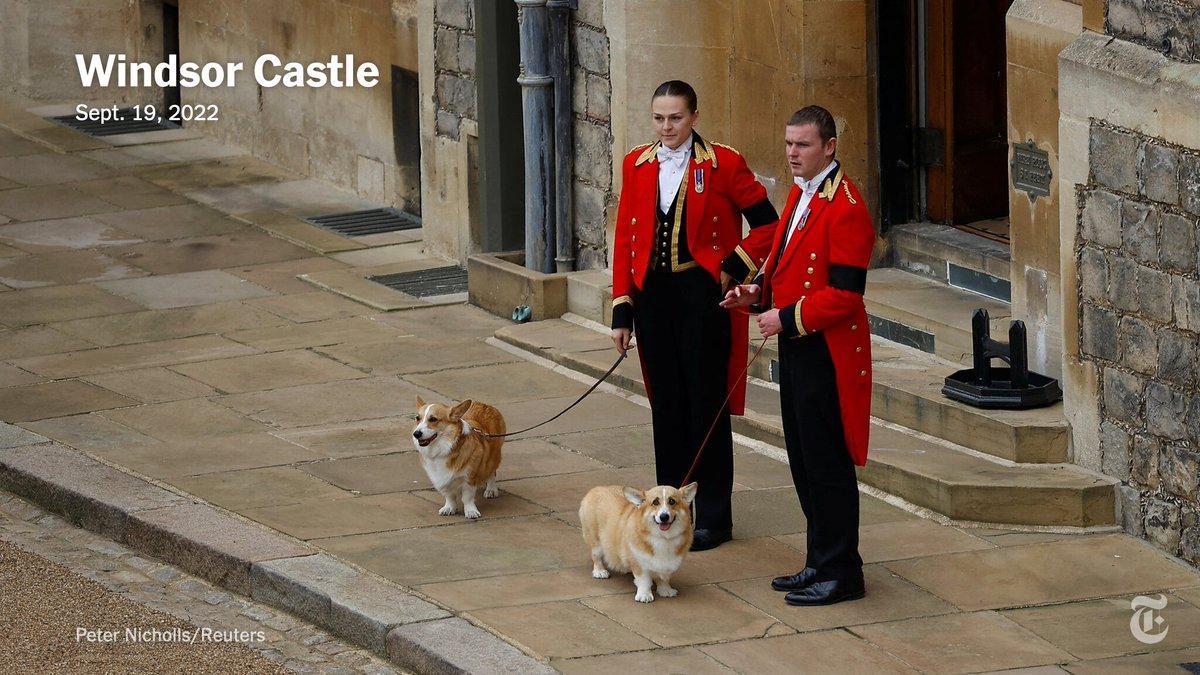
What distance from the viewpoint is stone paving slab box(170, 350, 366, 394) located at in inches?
456

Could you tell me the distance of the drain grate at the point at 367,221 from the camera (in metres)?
15.7

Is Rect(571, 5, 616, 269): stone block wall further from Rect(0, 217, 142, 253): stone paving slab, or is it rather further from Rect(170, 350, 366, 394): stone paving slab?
Rect(0, 217, 142, 253): stone paving slab

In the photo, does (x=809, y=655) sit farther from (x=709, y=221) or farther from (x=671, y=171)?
(x=671, y=171)

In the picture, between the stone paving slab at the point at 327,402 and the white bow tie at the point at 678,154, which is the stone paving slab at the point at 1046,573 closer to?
the white bow tie at the point at 678,154

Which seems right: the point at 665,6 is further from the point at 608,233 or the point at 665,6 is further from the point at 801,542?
the point at 801,542

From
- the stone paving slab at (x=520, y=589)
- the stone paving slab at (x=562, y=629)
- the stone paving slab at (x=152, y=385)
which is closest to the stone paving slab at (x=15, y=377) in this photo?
the stone paving slab at (x=152, y=385)

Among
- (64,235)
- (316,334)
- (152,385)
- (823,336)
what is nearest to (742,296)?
(823,336)

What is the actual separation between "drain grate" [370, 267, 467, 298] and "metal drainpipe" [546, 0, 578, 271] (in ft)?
3.22

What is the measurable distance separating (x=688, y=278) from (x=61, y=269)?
7236 millimetres

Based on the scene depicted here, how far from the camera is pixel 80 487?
960cm

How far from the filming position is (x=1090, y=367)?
29.5 ft

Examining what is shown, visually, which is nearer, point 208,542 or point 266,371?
point 208,542

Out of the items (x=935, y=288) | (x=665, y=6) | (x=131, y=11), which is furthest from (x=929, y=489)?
(x=131, y=11)

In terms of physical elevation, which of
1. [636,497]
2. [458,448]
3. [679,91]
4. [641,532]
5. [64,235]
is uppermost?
[679,91]
